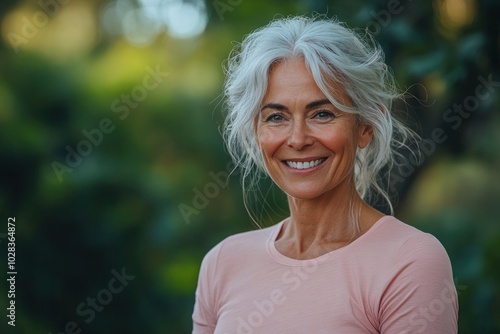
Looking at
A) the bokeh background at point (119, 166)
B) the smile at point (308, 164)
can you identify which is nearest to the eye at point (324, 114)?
the smile at point (308, 164)

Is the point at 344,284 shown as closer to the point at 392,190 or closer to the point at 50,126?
the point at 392,190

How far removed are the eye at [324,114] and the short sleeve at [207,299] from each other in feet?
1.68

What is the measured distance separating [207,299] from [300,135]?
21.1 inches

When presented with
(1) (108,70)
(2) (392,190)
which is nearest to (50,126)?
(1) (108,70)

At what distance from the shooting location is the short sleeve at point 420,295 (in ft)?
6.48

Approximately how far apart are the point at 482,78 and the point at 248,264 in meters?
1.72

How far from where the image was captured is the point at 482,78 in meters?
3.70
